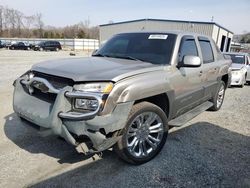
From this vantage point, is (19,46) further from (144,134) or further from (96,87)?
(96,87)

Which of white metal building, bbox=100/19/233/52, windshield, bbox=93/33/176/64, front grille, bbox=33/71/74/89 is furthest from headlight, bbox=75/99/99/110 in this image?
white metal building, bbox=100/19/233/52

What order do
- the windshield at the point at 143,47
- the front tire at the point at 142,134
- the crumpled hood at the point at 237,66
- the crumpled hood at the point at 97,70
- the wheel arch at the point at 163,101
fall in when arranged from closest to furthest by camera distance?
the crumpled hood at the point at 97,70, the front tire at the point at 142,134, the wheel arch at the point at 163,101, the windshield at the point at 143,47, the crumpled hood at the point at 237,66

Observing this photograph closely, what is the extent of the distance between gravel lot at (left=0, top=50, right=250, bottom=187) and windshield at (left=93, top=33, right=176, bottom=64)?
1529mm

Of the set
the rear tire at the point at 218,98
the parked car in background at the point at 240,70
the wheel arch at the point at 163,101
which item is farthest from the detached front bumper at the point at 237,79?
the wheel arch at the point at 163,101

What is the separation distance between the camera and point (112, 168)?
11.1 ft

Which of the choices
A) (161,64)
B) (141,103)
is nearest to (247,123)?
(161,64)

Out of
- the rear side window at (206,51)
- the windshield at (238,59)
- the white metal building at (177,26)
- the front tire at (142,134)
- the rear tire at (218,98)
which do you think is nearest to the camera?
the front tire at (142,134)

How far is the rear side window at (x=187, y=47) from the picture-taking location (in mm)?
4225

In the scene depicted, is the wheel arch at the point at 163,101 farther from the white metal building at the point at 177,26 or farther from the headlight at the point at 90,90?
the white metal building at the point at 177,26

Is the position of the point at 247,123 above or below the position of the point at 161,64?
below

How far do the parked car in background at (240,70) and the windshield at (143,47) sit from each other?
6.62 meters

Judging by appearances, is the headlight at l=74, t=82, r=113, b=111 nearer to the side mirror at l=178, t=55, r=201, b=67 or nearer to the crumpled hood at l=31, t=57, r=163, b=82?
the crumpled hood at l=31, t=57, r=163, b=82

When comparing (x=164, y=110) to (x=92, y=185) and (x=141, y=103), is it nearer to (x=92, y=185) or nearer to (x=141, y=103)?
(x=141, y=103)

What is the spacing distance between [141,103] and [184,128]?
200cm
